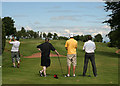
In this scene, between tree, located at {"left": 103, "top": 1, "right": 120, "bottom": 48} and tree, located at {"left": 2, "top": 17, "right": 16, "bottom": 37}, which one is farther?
tree, located at {"left": 2, "top": 17, "right": 16, "bottom": 37}

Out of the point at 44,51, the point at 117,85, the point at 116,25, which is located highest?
the point at 116,25

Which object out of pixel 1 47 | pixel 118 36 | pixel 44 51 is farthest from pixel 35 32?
pixel 44 51

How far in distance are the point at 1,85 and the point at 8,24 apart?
115 m

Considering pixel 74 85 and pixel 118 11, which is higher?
pixel 118 11

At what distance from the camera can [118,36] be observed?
48.8 metres

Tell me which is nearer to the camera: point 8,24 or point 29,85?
point 29,85

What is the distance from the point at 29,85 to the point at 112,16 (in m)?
38.8

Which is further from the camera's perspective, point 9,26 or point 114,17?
point 9,26

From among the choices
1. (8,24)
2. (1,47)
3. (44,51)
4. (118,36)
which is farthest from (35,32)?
(44,51)

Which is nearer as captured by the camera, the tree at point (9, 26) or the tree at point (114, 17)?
the tree at point (114, 17)

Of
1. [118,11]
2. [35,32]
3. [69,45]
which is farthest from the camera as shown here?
[35,32]

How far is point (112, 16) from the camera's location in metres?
46.8

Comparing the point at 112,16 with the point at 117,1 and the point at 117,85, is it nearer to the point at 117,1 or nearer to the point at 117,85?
the point at 117,1

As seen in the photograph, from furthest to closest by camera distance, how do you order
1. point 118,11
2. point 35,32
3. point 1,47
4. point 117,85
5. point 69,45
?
point 35,32, point 118,11, point 1,47, point 69,45, point 117,85
